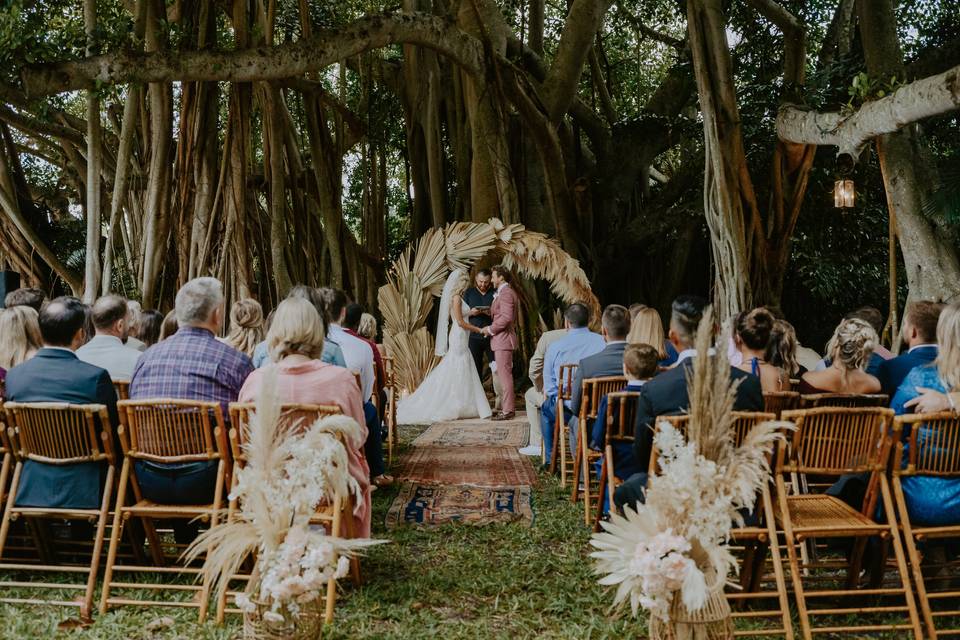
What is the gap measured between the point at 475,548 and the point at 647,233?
24.0 feet

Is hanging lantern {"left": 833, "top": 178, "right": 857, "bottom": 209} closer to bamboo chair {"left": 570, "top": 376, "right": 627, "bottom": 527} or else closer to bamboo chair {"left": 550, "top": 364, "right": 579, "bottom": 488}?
bamboo chair {"left": 550, "top": 364, "right": 579, "bottom": 488}

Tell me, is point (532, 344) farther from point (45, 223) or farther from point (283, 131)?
point (45, 223)

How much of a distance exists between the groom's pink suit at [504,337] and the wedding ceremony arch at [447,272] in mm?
1018

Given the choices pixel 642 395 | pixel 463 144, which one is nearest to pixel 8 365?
pixel 642 395

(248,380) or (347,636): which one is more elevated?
(248,380)

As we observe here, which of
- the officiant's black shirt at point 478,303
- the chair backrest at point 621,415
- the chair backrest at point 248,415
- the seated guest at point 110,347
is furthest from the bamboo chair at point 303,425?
the officiant's black shirt at point 478,303

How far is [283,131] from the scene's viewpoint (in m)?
9.56

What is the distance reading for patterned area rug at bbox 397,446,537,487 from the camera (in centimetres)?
538

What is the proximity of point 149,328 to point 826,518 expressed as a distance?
360cm

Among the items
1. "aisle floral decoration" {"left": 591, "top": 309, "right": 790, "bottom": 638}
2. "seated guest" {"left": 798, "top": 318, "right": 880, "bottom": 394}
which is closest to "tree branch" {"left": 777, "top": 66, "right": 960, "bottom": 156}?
"seated guest" {"left": 798, "top": 318, "right": 880, "bottom": 394}

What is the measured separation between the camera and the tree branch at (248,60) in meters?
6.45

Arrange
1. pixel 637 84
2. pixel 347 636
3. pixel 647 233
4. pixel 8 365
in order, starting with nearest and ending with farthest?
pixel 347 636, pixel 8 365, pixel 647 233, pixel 637 84

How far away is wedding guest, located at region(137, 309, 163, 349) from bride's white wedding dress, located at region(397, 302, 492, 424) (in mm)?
3522

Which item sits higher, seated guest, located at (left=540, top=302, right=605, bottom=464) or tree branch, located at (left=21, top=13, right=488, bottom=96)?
tree branch, located at (left=21, top=13, right=488, bottom=96)
